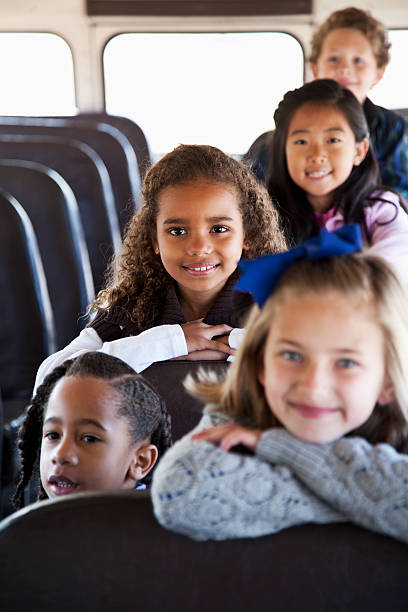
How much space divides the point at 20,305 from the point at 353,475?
1117 millimetres

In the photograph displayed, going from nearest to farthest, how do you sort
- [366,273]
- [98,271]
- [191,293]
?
[366,273]
[191,293]
[98,271]

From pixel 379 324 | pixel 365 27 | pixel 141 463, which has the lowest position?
pixel 141 463

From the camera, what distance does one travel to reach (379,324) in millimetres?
772

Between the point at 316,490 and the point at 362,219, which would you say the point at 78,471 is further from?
the point at 362,219

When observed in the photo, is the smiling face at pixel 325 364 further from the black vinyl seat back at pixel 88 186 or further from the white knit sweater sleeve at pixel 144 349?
the black vinyl seat back at pixel 88 186

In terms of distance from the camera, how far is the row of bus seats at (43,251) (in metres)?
1.63

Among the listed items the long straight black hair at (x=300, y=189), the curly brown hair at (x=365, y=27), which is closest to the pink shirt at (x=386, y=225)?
the long straight black hair at (x=300, y=189)

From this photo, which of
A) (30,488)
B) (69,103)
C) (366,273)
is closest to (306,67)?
(69,103)

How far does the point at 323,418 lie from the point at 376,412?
10cm

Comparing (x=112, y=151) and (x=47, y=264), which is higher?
(x=112, y=151)

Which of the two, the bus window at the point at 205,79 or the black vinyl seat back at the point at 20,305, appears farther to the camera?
the bus window at the point at 205,79

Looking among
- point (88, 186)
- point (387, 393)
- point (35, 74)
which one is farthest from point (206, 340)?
point (35, 74)

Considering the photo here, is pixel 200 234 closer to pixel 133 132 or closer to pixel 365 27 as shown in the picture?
pixel 365 27

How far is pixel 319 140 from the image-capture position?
80.7 inches
